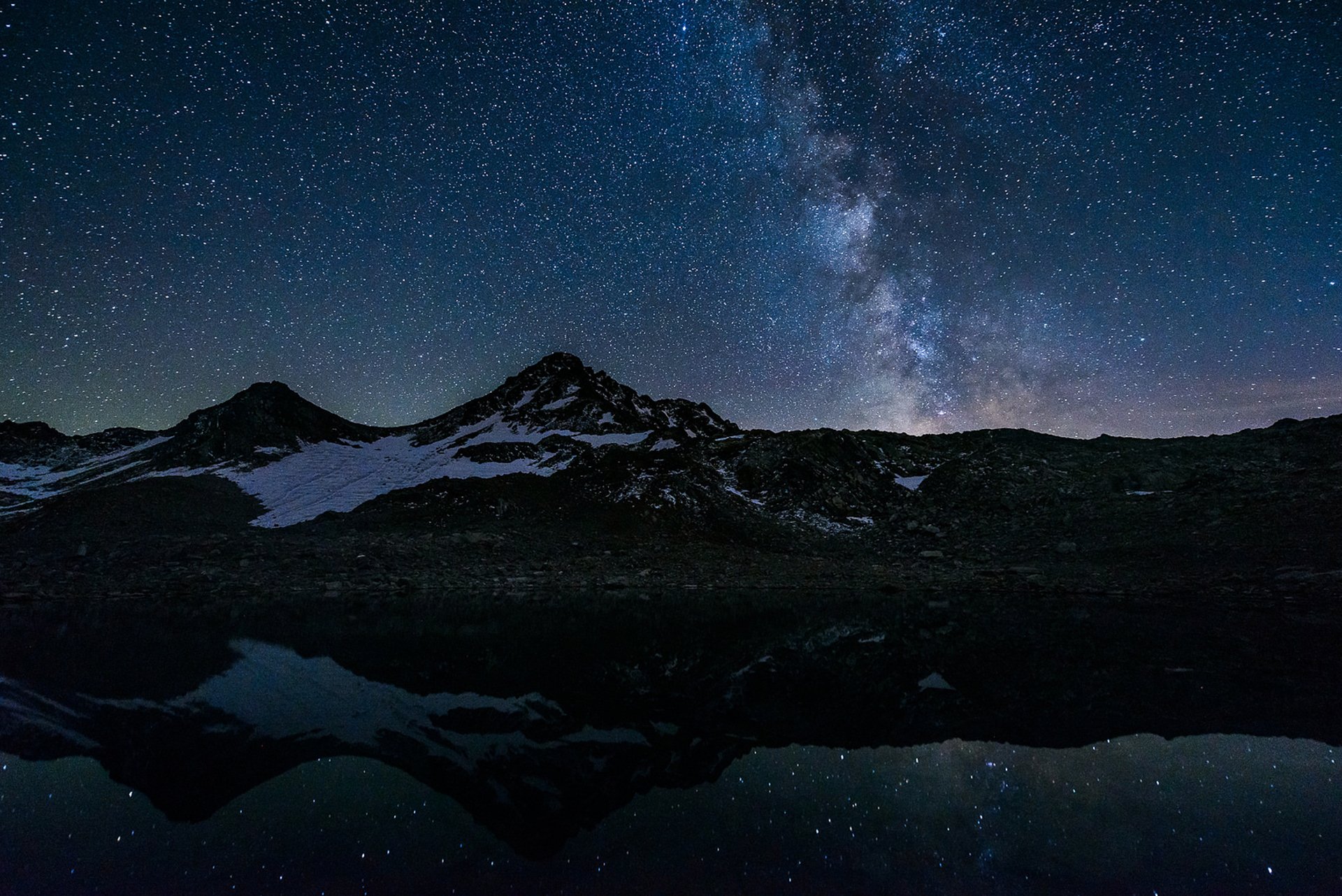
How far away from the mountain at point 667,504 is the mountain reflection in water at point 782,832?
2353cm

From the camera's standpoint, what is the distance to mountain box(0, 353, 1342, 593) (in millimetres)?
32031

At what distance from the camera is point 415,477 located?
6775 centimetres

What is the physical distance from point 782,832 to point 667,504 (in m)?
48.5

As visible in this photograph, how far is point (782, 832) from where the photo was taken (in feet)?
21.3

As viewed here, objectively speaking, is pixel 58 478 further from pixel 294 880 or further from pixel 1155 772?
pixel 1155 772

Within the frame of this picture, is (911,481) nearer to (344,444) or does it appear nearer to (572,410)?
(572,410)

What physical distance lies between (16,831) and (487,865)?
234 inches

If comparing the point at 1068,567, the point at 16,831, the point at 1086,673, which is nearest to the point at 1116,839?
the point at 1086,673

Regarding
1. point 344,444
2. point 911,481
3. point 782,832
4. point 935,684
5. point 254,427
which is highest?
point 254,427

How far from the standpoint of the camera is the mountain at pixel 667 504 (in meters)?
32.0

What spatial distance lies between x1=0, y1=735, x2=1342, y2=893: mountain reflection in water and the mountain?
23.5 m

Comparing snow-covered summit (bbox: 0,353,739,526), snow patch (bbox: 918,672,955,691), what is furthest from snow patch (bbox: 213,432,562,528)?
snow patch (bbox: 918,672,955,691)

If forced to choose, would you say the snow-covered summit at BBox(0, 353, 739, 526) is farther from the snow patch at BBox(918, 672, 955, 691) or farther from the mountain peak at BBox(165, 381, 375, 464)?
the snow patch at BBox(918, 672, 955, 691)

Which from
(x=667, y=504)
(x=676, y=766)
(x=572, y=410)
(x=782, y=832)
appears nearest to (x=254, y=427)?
(x=572, y=410)
